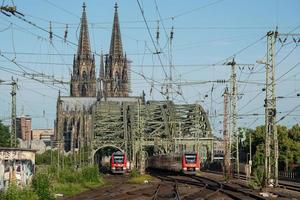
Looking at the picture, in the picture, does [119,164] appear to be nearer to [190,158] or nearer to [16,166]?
[190,158]

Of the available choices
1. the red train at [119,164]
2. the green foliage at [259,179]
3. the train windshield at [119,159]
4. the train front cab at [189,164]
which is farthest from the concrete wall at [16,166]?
the train windshield at [119,159]

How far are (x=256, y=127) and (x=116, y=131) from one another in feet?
155

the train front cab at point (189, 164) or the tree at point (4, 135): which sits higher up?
the tree at point (4, 135)

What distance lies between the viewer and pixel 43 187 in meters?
32.3

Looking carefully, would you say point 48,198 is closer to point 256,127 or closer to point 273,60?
point 273,60

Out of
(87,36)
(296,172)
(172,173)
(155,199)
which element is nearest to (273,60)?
(155,199)

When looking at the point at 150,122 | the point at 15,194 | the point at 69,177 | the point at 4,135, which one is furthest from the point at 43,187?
the point at 150,122

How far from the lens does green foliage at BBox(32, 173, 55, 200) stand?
31688 millimetres

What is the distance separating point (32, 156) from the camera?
3684 cm

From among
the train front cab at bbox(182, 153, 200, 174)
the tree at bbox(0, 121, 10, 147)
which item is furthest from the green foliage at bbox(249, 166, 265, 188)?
the tree at bbox(0, 121, 10, 147)

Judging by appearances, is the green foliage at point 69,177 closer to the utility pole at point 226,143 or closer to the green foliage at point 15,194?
the utility pole at point 226,143

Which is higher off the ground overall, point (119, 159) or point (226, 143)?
point (226, 143)

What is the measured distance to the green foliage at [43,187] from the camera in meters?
31.7

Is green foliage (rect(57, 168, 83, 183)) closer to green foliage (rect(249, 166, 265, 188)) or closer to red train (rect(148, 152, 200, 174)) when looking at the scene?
green foliage (rect(249, 166, 265, 188))
